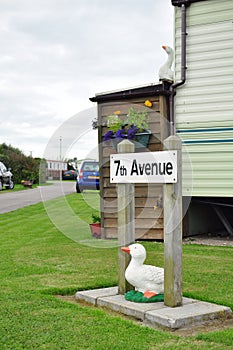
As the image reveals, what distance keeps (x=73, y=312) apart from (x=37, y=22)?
286 inches

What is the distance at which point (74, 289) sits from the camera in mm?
5727

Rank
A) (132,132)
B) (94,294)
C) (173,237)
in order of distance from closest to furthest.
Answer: (173,237) < (94,294) < (132,132)

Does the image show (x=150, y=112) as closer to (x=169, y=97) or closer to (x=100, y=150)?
(x=169, y=97)

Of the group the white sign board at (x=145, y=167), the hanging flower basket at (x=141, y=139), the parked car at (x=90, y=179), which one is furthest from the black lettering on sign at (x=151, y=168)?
the parked car at (x=90, y=179)

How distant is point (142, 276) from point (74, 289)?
1.14 meters

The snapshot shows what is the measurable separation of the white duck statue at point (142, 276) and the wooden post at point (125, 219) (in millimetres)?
248

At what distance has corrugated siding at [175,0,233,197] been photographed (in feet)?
29.8

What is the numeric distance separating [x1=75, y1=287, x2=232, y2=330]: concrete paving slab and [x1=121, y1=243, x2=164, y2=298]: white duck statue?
16 cm

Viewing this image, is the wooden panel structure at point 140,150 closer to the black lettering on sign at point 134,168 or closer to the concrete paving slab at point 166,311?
the black lettering on sign at point 134,168

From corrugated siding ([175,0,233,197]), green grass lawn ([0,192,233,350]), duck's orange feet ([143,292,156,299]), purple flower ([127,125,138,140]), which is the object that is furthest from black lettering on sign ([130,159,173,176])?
corrugated siding ([175,0,233,197])

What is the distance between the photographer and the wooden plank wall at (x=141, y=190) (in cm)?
924

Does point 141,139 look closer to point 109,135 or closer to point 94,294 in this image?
point 109,135

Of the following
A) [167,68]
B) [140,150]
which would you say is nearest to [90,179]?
[140,150]

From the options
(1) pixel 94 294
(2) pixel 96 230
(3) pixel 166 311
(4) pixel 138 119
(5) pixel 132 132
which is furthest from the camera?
(2) pixel 96 230
